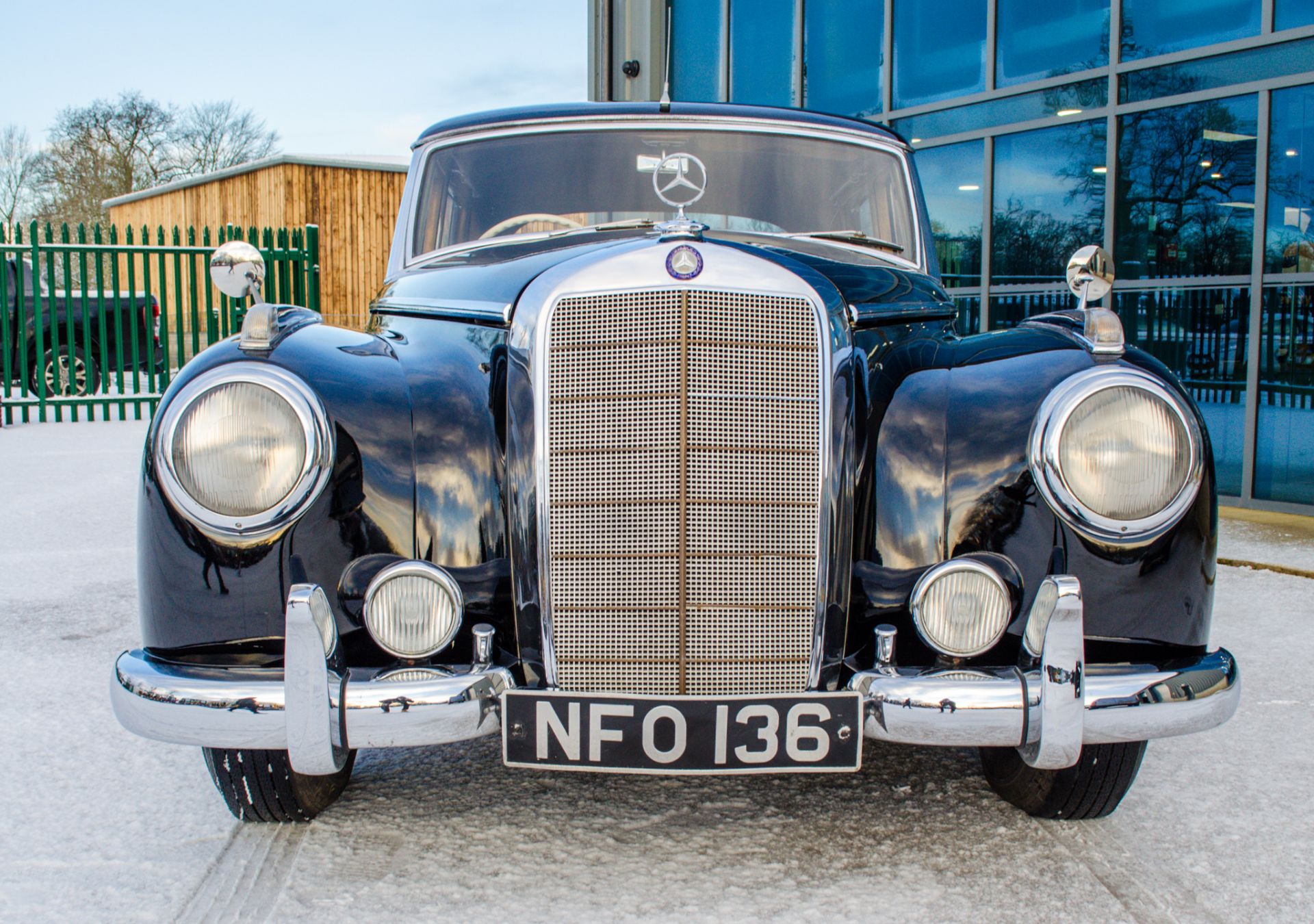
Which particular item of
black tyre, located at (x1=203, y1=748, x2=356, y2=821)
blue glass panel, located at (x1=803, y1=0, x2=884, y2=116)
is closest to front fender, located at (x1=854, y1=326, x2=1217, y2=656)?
black tyre, located at (x1=203, y1=748, x2=356, y2=821)

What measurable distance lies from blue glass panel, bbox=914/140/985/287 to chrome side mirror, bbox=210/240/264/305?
608 cm

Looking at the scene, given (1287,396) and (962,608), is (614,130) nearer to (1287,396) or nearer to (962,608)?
(962,608)

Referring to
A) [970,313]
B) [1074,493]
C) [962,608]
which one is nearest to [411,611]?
[962,608]

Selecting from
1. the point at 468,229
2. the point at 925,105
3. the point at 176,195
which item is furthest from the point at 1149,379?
the point at 176,195

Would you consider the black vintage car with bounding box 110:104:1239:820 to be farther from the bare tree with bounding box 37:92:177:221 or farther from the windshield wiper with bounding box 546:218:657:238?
the bare tree with bounding box 37:92:177:221

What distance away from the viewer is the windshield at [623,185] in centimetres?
307

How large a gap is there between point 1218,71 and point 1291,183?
32.7 inches

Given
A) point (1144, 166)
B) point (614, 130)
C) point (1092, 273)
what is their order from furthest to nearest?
point (1144, 166) < point (614, 130) < point (1092, 273)

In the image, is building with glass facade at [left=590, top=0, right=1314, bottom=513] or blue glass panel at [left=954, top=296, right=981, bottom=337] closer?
building with glass facade at [left=590, top=0, right=1314, bottom=513]

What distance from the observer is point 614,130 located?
3141 mm

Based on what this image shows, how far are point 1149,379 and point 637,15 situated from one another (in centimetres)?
986

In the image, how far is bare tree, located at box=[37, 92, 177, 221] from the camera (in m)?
29.1

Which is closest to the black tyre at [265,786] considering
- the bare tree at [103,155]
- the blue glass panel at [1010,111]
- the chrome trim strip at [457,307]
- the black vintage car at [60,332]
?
the chrome trim strip at [457,307]

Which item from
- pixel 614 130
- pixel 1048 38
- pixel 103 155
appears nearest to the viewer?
pixel 614 130
